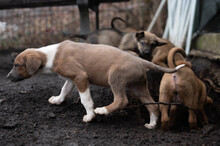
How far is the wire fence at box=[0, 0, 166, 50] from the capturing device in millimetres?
7590

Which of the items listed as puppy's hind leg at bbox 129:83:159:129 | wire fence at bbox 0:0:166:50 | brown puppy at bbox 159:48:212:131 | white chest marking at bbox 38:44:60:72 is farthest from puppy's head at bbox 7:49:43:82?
wire fence at bbox 0:0:166:50

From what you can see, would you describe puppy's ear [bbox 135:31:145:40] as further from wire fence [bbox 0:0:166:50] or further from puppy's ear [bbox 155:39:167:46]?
wire fence [bbox 0:0:166:50]

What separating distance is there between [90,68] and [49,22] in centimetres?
581

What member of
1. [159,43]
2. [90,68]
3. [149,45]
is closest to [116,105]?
[90,68]

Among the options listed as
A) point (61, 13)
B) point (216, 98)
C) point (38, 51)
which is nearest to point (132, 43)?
point (216, 98)

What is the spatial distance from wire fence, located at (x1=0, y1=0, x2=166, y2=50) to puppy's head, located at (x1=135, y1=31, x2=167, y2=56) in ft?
9.52

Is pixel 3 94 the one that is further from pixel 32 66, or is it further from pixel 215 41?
pixel 215 41

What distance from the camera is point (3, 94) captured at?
4.26m

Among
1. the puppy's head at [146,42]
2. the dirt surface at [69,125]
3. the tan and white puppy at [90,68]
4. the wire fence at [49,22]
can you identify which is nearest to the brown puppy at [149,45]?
the puppy's head at [146,42]

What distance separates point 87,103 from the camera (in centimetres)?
369

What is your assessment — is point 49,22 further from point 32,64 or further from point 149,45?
point 32,64

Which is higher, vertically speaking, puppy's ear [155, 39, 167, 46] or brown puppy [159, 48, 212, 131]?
puppy's ear [155, 39, 167, 46]

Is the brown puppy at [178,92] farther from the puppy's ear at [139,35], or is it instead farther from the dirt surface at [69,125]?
the puppy's ear at [139,35]

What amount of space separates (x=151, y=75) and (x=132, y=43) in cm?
86
